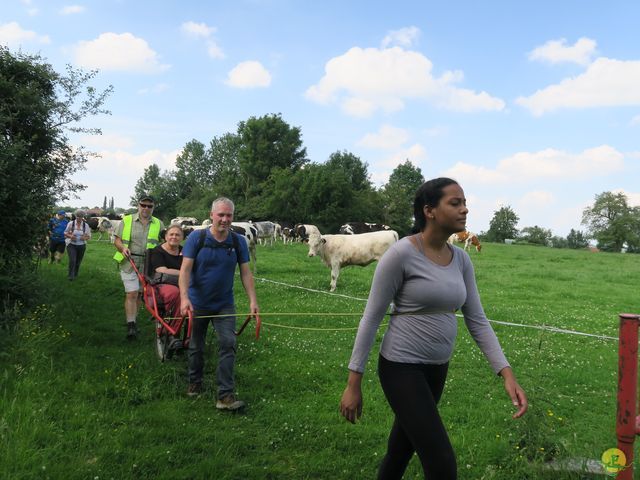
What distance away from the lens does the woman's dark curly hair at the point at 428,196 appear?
10.4 feet

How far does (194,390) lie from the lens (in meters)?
5.97

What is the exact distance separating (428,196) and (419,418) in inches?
51.2

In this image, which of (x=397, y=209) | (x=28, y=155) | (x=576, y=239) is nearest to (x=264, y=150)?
(x=397, y=209)

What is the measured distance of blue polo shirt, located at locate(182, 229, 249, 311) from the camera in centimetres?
566

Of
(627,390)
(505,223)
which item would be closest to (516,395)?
(627,390)

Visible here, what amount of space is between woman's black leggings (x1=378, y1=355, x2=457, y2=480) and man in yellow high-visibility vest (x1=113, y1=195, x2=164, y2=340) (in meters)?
6.00

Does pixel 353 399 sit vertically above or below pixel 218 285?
below

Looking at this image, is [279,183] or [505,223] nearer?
[279,183]

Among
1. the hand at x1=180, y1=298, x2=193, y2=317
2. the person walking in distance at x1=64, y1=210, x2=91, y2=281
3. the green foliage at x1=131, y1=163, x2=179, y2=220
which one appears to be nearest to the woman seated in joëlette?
the hand at x1=180, y1=298, x2=193, y2=317

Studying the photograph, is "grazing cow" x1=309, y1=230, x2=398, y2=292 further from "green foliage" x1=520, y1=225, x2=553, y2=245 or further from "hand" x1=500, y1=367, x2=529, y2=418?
"green foliage" x1=520, y1=225, x2=553, y2=245

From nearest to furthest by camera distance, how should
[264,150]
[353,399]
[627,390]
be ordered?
[353,399], [627,390], [264,150]

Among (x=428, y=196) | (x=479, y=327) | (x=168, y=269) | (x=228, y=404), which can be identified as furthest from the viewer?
(x=168, y=269)

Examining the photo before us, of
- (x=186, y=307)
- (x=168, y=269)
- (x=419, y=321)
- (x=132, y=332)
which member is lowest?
(x=132, y=332)

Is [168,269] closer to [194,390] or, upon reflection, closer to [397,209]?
[194,390]
